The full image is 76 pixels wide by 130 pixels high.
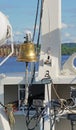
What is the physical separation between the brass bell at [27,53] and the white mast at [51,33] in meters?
0.56

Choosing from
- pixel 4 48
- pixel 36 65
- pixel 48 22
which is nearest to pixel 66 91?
pixel 36 65

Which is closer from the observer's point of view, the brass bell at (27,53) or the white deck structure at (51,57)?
the brass bell at (27,53)

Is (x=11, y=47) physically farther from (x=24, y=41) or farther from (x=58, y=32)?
(x=58, y=32)

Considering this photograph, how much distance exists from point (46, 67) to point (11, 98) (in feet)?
2.45

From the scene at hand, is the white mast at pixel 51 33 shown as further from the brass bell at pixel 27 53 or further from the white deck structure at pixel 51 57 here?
the brass bell at pixel 27 53

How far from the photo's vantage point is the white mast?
4.33 meters

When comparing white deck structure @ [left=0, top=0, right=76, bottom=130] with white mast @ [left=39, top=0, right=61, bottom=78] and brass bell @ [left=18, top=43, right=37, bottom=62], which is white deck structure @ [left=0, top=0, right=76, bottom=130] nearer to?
white mast @ [left=39, top=0, right=61, bottom=78]

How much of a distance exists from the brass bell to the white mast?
1.83 feet

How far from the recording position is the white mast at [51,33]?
4328 mm

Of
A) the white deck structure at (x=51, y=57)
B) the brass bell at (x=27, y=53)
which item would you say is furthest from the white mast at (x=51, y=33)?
the brass bell at (x=27, y=53)

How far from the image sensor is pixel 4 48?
3.72m

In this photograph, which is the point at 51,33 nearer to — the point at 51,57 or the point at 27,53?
the point at 51,57

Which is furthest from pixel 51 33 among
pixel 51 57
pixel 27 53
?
pixel 27 53

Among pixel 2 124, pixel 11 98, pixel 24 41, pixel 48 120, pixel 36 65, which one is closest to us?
pixel 2 124
